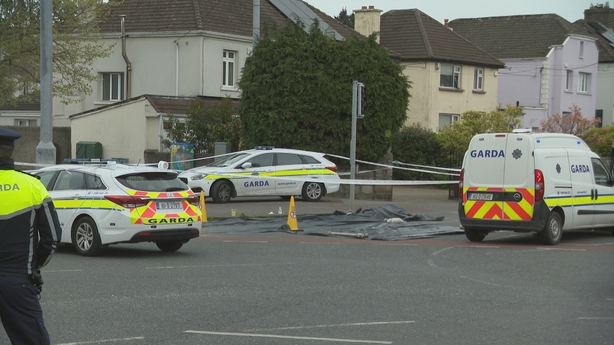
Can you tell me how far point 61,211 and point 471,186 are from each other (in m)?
7.45

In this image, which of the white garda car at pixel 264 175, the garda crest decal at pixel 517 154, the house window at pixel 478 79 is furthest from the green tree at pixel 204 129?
the house window at pixel 478 79

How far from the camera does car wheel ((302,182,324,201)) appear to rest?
2713cm

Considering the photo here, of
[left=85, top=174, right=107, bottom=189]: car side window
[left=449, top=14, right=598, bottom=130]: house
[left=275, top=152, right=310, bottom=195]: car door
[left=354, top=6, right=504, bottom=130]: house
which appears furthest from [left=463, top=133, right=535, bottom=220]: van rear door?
[left=449, top=14, right=598, bottom=130]: house

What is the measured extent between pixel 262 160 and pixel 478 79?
86.5 feet

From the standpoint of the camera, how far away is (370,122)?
29984 mm

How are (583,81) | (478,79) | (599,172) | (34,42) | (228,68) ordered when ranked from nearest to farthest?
(599,172), (34,42), (228,68), (478,79), (583,81)

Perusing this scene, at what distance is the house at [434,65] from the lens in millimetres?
46812

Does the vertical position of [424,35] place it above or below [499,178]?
above

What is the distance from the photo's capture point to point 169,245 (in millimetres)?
15422

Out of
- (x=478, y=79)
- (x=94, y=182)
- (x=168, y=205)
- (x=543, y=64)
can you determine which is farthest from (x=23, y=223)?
(x=543, y=64)

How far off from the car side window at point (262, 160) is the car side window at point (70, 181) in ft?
36.6

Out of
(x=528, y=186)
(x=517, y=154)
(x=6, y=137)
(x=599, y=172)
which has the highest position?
(x=6, y=137)

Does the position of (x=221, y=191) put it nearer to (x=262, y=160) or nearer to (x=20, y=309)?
(x=262, y=160)

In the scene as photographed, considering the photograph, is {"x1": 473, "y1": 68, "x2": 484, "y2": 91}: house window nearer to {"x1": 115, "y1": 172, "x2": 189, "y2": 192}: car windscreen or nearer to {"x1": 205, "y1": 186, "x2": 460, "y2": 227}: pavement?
{"x1": 205, "y1": 186, "x2": 460, "y2": 227}: pavement
